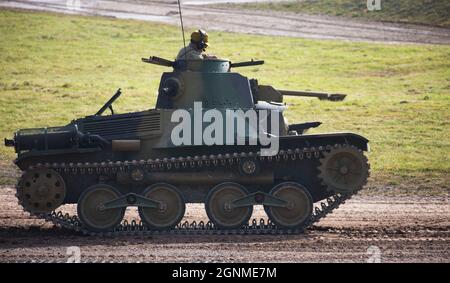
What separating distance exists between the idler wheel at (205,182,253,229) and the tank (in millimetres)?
19

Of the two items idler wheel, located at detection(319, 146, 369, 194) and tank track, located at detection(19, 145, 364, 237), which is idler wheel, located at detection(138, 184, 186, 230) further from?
idler wheel, located at detection(319, 146, 369, 194)

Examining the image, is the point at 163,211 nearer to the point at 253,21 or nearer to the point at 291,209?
the point at 291,209

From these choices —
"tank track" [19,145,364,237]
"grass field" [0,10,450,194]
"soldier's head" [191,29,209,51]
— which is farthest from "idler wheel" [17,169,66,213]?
"grass field" [0,10,450,194]

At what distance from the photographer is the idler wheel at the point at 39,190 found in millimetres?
20812

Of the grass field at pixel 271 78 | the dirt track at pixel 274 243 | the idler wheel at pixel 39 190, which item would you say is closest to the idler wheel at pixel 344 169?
the dirt track at pixel 274 243

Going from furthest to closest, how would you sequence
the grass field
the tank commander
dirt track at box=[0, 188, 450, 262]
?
the grass field < the tank commander < dirt track at box=[0, 188, 450, 262]

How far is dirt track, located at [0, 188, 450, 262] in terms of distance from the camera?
18.6 m

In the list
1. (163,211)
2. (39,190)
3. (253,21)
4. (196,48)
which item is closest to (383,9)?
(253,21)

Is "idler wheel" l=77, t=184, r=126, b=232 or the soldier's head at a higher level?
the soldier's head

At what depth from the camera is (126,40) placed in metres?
47.4

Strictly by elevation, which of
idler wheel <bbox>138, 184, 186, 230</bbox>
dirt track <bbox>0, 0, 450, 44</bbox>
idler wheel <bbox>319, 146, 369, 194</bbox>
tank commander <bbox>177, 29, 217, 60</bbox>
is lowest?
idler wheel <bbox>138, 184, 186, 230</bbox>

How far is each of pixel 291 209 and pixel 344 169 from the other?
1.29 metres

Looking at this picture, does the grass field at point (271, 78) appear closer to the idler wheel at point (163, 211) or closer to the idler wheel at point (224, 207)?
the idler wheel at point (224, 207)

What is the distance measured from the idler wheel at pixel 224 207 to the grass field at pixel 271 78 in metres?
7.93
